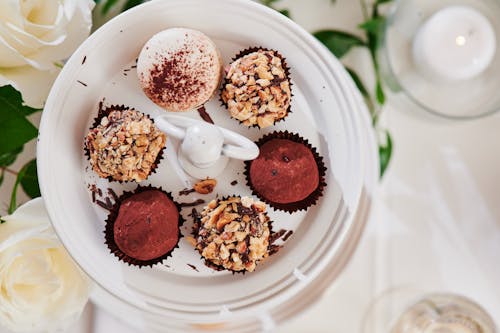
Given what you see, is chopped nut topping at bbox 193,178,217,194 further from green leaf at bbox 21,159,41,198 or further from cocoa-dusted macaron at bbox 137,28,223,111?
green leaf at bbox 21,159,41,198

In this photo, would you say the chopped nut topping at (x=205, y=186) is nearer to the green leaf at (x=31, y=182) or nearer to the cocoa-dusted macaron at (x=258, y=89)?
the cocoa-dusted macaron at (x=258, y=89)

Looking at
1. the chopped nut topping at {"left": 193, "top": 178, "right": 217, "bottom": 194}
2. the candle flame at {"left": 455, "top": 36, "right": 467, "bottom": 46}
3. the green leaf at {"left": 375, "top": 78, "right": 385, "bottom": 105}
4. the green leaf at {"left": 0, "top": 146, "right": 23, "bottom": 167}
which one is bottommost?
the green leaf at {"left": 0, "top": 146, "right": 23, "bottom": 167}

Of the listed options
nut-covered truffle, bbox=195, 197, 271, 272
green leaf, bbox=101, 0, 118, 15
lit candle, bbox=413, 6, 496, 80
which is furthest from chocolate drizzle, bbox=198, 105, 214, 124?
lit candle, bbox=413, 6, 496, 80

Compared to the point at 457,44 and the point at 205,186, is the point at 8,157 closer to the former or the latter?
the point at 205,186

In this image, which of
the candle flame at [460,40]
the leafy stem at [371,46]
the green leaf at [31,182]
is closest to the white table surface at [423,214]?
the leafy stem at [371,46]

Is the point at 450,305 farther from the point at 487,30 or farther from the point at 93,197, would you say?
the point at 93,197

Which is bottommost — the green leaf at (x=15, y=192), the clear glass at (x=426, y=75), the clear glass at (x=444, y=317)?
the clear glass at (x=444, y=317)
